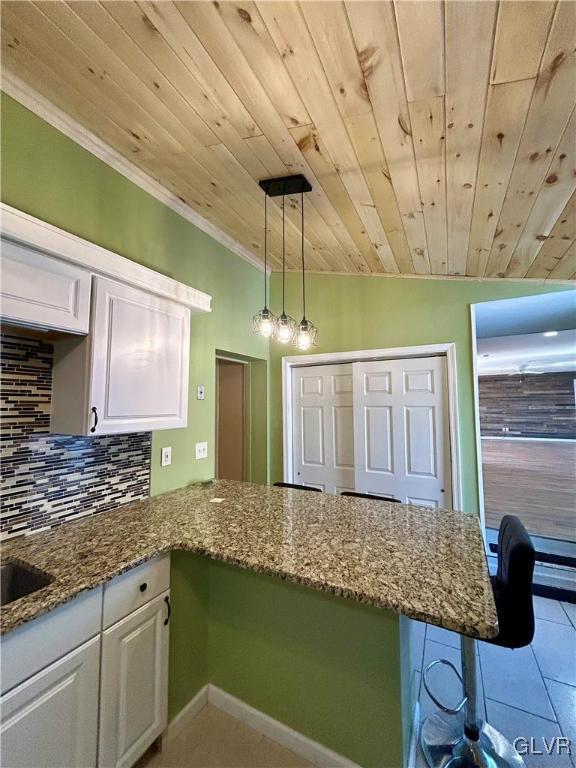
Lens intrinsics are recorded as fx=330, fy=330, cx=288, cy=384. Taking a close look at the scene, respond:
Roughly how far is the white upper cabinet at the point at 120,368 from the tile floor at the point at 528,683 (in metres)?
1.96

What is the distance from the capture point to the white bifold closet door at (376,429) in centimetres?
282

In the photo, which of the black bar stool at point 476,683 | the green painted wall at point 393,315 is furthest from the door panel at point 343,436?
the black bar stool at point 476,683

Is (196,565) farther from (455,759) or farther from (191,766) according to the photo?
A: (455,759)

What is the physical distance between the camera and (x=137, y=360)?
1.65 meters

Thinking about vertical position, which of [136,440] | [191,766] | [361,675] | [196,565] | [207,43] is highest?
[207,43]

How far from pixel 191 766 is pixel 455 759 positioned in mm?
1086

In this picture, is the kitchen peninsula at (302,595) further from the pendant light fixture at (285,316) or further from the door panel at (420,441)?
the door panel at (420,441)

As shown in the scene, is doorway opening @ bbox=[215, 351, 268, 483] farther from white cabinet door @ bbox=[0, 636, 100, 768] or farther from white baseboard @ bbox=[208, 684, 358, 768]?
white cabinet door @ bbox=[0, 636, 100, 768]

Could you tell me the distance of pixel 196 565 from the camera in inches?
62.9

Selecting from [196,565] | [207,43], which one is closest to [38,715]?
[196,565]

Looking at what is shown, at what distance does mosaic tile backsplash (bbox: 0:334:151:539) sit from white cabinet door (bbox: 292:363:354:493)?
1.95m

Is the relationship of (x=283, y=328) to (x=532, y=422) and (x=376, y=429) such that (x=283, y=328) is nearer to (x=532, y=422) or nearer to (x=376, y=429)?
(x=376, y=429)

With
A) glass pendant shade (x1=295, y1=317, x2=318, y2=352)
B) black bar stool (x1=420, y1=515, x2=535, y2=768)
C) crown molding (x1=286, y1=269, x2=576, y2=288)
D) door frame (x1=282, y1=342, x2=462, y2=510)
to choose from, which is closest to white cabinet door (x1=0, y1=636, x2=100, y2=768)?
black bar stool (x1=420, y1=515, x2=535, y2=768)

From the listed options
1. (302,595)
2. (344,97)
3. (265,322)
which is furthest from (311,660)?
(344,97)
